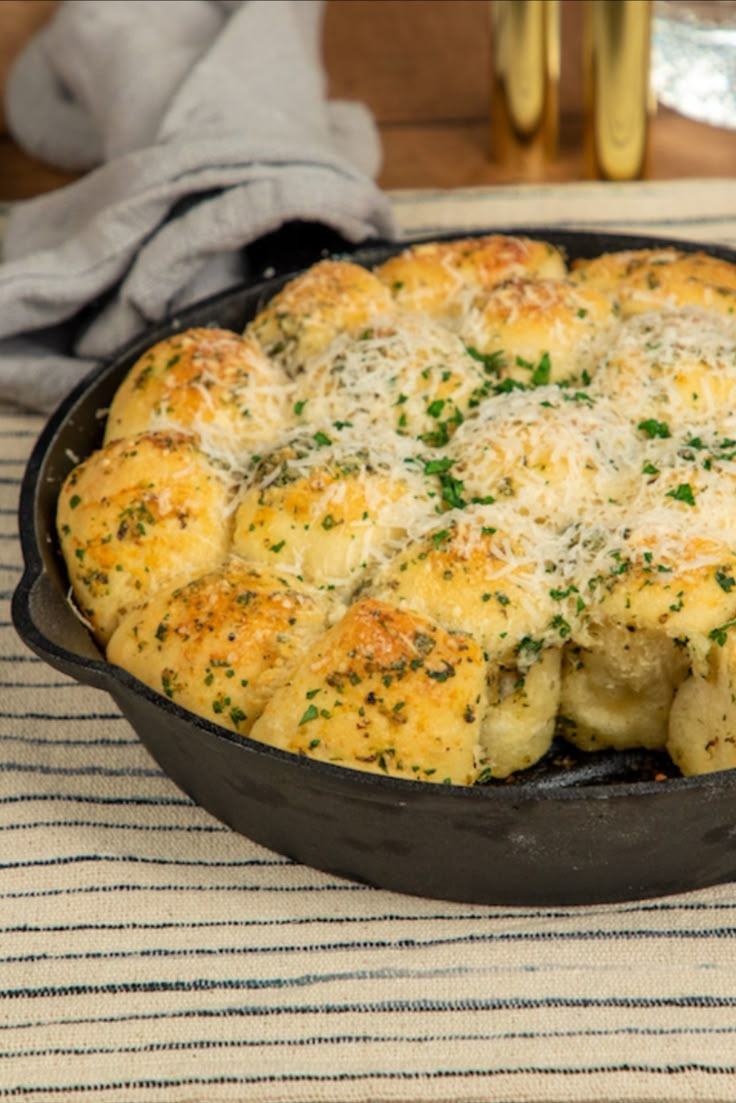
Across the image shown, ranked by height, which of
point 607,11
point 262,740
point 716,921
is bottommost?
point 716,921

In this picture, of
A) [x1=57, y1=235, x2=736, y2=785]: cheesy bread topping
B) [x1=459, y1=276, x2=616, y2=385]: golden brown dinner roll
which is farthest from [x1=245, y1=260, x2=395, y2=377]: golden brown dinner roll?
[x1=459, y1=276, x2=616, y2=385]: golden brown dinner roll

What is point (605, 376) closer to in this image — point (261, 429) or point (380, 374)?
point (380, 374)

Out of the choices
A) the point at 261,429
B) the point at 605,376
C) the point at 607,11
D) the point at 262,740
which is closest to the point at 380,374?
the point at 261,429

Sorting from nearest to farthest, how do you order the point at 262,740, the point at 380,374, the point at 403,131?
the point at 262,740 < the point at 380,374 < the point at 403,131

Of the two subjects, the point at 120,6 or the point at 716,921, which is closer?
the point at 716,921

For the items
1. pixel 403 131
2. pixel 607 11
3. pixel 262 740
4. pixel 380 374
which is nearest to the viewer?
pixel 262 740

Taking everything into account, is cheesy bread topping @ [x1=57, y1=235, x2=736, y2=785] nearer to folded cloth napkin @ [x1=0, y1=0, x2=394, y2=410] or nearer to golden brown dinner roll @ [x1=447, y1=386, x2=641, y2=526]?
golden brown dinner roll @ [x1=447, y1=386, x2=641, y2=526]

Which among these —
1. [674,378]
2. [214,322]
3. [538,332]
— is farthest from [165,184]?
[674,378]
